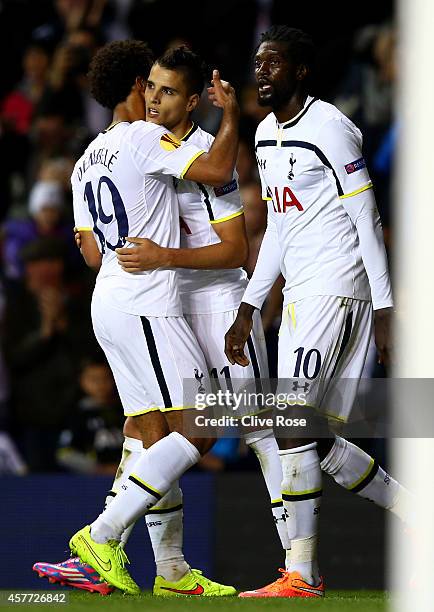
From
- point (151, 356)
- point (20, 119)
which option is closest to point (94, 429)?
point (151, 356)

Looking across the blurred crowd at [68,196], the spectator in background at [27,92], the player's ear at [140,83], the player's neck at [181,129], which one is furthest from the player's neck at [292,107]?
the spectator in background at [27,92]

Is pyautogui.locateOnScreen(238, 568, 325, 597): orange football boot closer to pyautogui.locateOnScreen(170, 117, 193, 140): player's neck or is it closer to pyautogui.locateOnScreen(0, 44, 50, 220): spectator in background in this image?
pyautogui.locateOnScreen(170, 117, 193, 140): player's neck

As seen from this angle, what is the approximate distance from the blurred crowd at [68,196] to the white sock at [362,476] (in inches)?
82.0

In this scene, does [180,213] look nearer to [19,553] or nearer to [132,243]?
[132,243]

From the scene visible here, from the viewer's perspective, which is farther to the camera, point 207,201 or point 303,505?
point 207,201

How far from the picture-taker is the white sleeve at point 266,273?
5.23 meters

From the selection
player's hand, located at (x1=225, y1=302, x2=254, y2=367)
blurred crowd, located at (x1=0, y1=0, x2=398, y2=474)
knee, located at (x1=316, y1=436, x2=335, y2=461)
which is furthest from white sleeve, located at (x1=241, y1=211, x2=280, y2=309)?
blurred crowd, located at (x1=0, y1=0, x2=398, y2=474)

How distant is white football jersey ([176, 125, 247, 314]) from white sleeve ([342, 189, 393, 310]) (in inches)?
22.8

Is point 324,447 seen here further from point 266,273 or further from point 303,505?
point 266,273

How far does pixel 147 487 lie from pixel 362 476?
88 centimetres

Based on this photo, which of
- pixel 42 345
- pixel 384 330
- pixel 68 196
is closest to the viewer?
pixel 384 330

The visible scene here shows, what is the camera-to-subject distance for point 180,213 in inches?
211

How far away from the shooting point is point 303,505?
4.86 meters

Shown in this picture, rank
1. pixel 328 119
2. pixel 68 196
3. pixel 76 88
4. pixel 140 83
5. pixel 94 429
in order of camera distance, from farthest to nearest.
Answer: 1. pixel 76 88
2. pixel 68 196
3. pixel 94 429
4. pixel 140 83
5. pixel 328 119
